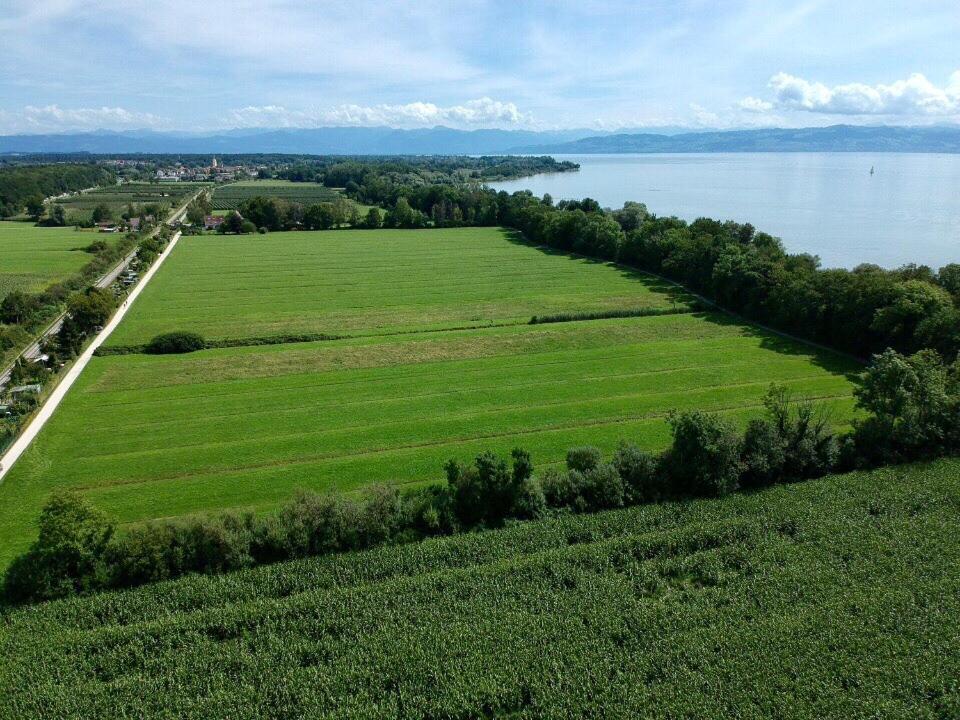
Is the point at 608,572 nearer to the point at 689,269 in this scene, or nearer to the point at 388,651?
the point at 388,651

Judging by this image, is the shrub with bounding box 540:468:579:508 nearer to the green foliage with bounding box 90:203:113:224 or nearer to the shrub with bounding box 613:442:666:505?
the shrub with bounding box 613:442:666:505

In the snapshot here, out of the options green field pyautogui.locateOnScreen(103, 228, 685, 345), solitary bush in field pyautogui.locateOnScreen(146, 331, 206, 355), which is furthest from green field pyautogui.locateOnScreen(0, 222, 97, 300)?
solitary bush in field pyautogui.locateOnScreen(146, 331, 206, 355)

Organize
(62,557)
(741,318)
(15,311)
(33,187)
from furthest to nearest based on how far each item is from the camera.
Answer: (33,187) → (741,318) → (15,311) → (62,557)

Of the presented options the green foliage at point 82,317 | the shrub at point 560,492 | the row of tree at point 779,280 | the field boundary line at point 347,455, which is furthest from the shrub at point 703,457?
the green foliage at point 82,317

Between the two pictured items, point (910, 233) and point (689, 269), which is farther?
point (910, 233)

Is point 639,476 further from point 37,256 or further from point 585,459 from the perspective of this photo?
point 37,256

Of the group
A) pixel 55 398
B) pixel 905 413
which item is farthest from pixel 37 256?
pixel 905 413

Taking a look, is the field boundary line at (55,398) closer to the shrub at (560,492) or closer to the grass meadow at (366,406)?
the grass meadow at (366,406)

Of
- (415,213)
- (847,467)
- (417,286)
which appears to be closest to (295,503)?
(847,467)
